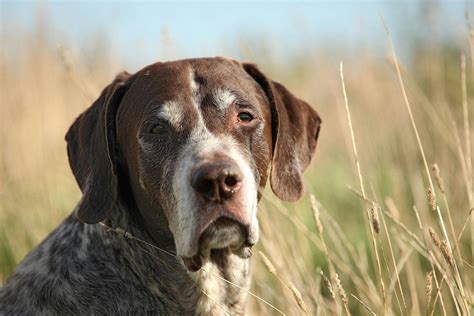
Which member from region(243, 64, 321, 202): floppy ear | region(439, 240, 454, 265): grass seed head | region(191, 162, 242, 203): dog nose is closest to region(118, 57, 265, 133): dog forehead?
region(243, 64, 321, 202): floppy ear

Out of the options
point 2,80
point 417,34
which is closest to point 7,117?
point 2,80

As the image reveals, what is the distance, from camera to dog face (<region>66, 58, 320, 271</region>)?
3.24 m

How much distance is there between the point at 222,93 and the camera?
373cm

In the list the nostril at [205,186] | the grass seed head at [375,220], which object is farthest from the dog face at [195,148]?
the grass seed head at [375,220]

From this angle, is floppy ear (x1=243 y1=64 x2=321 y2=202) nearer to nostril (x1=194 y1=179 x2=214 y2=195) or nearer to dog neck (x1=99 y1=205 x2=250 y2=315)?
dog neck (x1=99 y1=205 x2=250 y2=315)

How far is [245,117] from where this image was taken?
12.3 ft

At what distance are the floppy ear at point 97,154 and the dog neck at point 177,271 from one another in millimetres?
130

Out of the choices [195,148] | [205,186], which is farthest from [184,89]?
[205,186]

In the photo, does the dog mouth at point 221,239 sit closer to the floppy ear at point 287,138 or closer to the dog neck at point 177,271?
the dog neck at point 177,271

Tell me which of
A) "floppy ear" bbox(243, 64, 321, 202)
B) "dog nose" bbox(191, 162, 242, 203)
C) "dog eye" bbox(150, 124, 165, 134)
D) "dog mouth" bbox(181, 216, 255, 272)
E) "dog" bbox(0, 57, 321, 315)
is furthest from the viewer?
"floppy ear" bbox(243, 64, 321, 202)

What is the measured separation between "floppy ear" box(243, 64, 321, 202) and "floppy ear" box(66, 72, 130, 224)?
0.76 m

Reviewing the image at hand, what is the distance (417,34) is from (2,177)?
185 inches

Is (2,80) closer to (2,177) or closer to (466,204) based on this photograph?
(2,177)

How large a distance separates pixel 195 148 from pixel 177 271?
2.20ft
